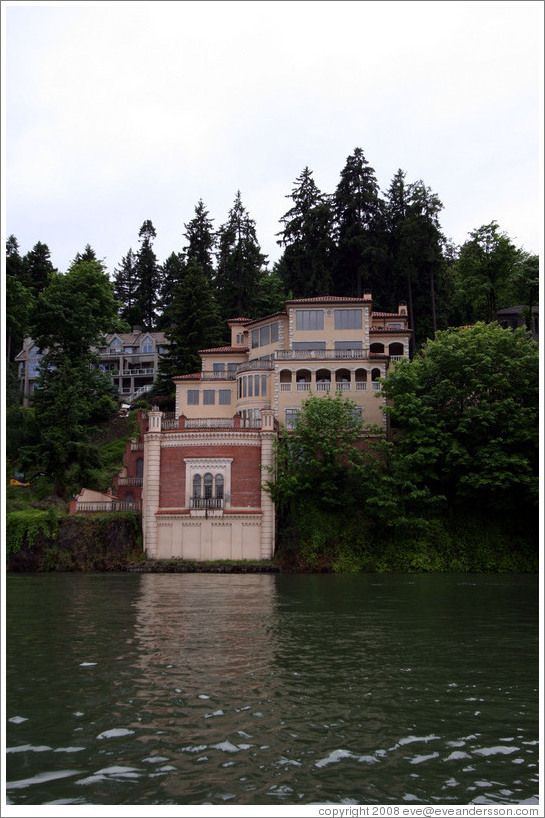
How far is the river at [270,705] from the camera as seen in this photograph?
9312mm

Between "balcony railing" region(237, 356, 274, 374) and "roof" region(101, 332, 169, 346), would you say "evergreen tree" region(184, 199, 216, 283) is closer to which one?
"roof" region(101, 332, 169, 346)

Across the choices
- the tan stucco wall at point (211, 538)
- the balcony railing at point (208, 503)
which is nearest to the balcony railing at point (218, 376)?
the balcony railing at point (208, 503)

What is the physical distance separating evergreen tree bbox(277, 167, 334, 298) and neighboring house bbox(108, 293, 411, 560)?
9.12m

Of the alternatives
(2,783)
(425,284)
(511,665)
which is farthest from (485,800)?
(425,284)

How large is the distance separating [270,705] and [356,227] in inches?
2555

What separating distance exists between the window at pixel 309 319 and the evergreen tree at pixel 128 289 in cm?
5319

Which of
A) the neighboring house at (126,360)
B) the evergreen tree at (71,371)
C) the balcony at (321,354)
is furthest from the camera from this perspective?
the neighboring house at (126,360)

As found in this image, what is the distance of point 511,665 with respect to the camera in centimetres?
1645

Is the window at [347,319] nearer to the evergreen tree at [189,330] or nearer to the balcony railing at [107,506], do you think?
the evergreen tree at [189,330]

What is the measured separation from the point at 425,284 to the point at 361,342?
19559mm

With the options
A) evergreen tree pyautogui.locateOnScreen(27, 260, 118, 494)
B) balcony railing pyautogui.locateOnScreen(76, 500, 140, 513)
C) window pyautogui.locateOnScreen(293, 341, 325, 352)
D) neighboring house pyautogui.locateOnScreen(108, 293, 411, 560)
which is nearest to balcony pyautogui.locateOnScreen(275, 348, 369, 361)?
neighboring house pyautogui.locateOnScreen(108, 293, 411, 560)

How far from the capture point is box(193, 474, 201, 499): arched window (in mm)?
46406

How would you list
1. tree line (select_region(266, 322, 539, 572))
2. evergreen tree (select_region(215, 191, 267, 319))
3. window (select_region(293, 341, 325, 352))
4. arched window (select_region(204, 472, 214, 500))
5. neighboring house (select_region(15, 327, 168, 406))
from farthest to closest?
neighboring house (select_region(15, 327, 168, 406)) < evergreen tree (select_region(215, 191, 267, 319)) < window (select_region(293, 341, 325, 352)) < arched window (select_region(204, 472, 214, 500)) < tree line (select_region(266, 322, 539, 572))

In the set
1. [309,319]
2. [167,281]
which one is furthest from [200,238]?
[309,319]
